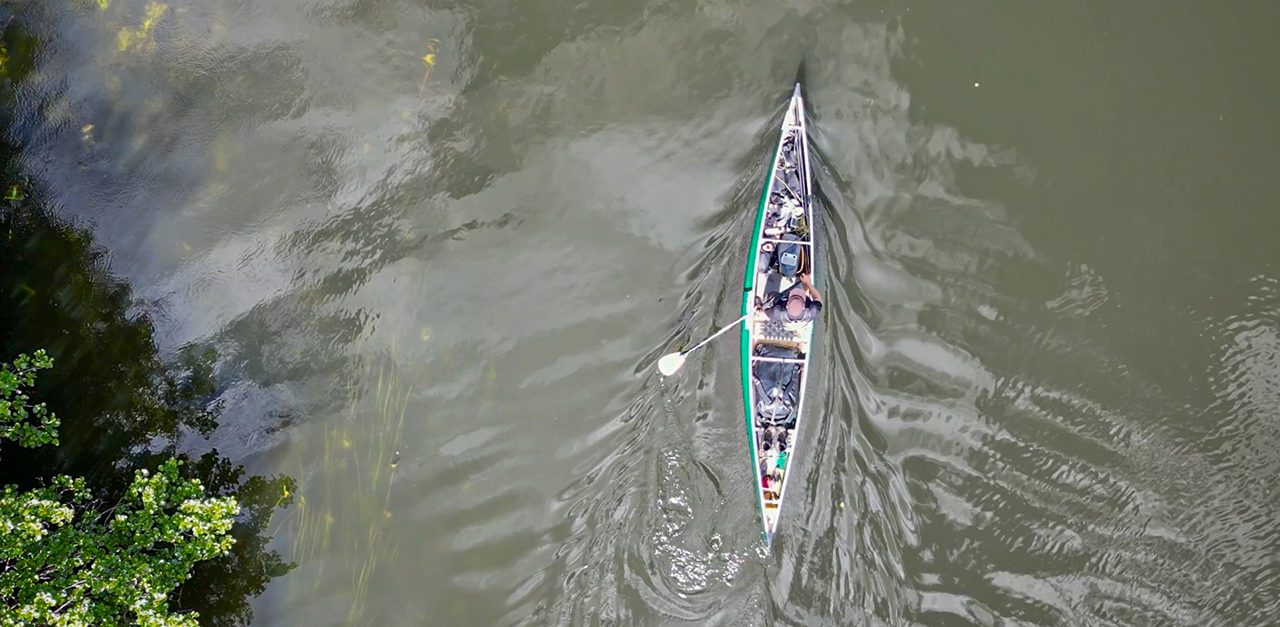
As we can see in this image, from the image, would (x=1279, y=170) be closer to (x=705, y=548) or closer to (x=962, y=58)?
(x=962, y=58)

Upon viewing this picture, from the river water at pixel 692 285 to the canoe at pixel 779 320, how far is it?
311 millimetres

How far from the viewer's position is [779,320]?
36.5 feet

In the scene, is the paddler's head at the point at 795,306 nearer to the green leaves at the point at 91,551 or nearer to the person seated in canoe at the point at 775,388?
the person seated in canoe at the point at 775,388

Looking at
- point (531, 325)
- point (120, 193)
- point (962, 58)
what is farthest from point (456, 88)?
point (962, 58)

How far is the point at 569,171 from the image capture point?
38.1ft

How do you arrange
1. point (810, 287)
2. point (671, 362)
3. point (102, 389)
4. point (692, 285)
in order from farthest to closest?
point (102, 389) → point (692, 285) → point (810, 287) → point (671, 362)

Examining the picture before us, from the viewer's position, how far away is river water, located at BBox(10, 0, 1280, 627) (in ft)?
35.4

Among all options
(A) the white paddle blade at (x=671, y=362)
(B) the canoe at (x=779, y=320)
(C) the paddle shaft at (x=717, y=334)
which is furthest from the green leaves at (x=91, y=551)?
(B) the canoe at (x=779, y=320)

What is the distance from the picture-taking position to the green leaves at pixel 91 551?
9172 millimetres

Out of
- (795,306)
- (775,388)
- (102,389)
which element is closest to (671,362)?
(775,388)

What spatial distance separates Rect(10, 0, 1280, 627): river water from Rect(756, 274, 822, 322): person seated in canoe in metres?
0.34

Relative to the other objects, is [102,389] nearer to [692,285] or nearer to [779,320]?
[692,285]

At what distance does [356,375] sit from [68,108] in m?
6.13

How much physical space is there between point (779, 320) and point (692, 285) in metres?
1.33
